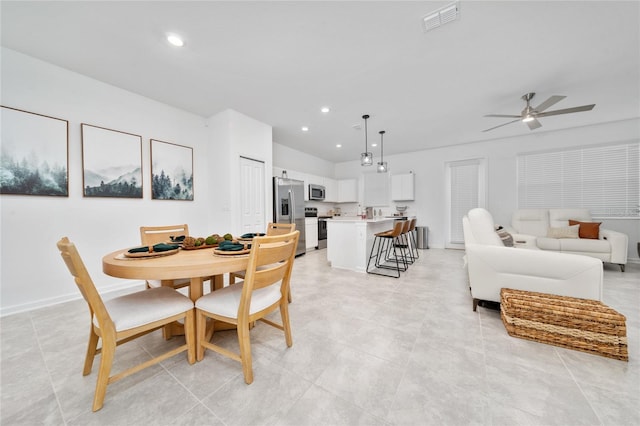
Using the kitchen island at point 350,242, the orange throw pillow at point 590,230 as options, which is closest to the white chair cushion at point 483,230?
the kitchen island at point 350,242

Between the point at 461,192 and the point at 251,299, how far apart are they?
611 centimetres

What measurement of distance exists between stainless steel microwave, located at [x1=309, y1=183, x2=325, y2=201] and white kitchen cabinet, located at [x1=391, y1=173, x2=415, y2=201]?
205 centimetres

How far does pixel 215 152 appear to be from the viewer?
12.4 ft

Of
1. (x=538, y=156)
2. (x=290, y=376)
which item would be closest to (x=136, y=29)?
(x=290, y=376)

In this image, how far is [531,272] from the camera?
1979 mm

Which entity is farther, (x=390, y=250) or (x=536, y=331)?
(x=390, y=250)

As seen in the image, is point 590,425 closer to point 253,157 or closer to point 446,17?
point 446,17

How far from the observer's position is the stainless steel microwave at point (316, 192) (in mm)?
6020

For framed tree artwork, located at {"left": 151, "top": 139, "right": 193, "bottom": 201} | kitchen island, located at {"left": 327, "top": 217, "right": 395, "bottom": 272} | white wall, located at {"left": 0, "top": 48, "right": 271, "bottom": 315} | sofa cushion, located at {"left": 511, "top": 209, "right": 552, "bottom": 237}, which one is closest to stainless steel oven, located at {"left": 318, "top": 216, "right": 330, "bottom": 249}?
kitchen island, located at {"left": 327, "top": 217, "right": 395, "bottom": 272}

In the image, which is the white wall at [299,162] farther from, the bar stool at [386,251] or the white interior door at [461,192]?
the white interior door at [461,192]

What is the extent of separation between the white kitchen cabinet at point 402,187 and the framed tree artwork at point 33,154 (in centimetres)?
639

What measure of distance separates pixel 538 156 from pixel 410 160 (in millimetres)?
2671

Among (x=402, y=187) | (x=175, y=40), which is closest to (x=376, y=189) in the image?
(x=402, y=187)

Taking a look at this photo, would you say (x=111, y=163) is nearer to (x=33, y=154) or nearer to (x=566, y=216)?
(x=33, y=154)
